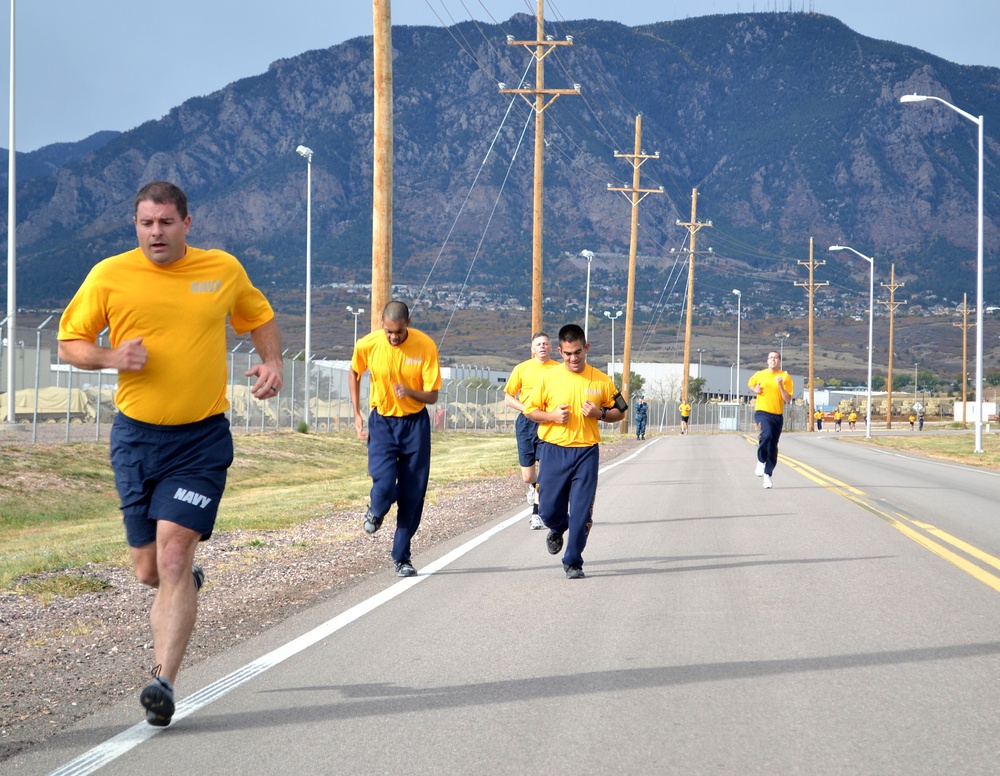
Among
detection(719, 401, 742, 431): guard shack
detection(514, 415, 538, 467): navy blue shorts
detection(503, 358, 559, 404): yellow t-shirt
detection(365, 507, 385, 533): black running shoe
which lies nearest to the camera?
detection(365, 507, 385, 533): black running shoe

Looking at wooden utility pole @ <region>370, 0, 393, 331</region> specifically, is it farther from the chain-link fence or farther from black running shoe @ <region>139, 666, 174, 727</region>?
black running shoe @ <region>139, 666, 174, 727</region>

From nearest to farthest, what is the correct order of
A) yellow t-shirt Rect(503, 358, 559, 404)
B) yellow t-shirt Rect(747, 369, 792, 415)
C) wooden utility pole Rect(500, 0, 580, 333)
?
yellow t-shirt Rect(503, 358, 559, 404) → yellow t-shirt Rect(747, 369, 792, 415) → wooden utility pole Rect(500, 0, 580, 333)

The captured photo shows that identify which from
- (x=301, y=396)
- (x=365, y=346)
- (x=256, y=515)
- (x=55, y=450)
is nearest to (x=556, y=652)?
(x=365, y=346)

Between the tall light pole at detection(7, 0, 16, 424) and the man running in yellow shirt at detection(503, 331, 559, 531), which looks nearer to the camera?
the man running in yellow shirt at detection(503, 331, 559, 531)

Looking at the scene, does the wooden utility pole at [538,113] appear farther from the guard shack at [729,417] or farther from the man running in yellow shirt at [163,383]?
the guard shack at [729,417]

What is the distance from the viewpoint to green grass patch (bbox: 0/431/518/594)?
46.8 feet

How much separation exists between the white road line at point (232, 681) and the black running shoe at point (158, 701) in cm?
8

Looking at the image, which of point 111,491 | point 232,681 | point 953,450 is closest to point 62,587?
point 232,681

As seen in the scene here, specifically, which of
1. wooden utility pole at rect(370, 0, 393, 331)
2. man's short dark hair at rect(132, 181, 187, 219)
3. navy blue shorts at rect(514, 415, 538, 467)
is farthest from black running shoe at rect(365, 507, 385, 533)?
wooden utility pole at rect(370, 0, 393, 331)

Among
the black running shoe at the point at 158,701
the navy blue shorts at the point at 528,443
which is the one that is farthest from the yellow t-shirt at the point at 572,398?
the black running shoe at the point at 158,701

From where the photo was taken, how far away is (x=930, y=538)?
12750 mm

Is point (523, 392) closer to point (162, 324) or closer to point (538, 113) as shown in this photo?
point (162, 324)

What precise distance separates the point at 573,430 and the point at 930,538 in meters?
4.77

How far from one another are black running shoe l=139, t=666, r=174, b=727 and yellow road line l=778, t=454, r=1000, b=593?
6245mm
